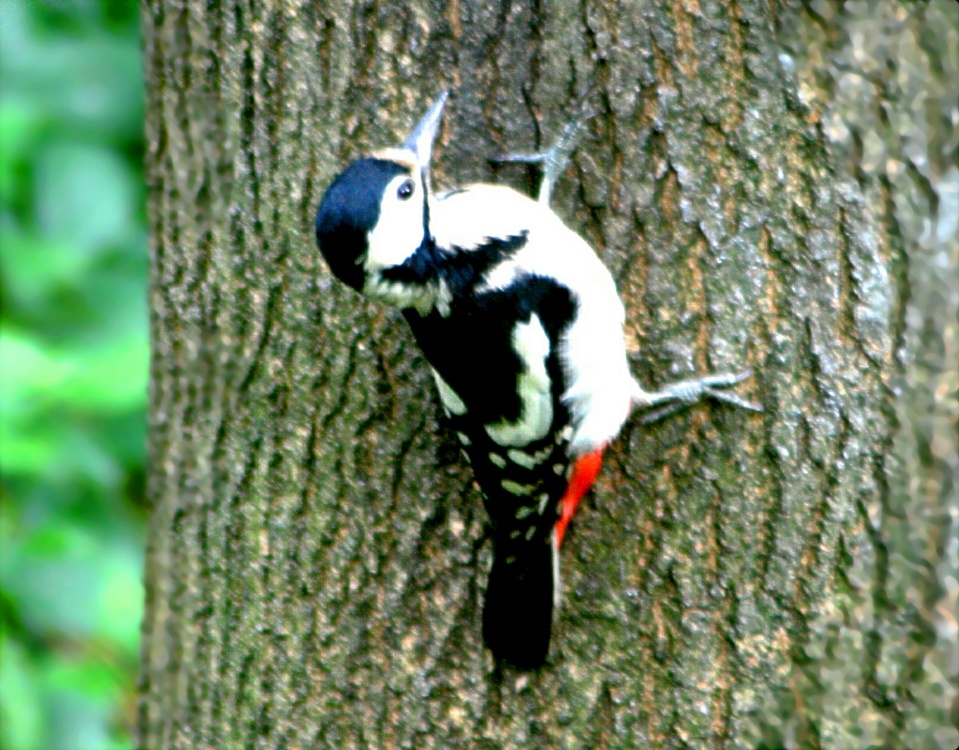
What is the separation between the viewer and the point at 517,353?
7.72 feet

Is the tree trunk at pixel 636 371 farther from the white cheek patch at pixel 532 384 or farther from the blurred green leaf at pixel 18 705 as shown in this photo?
the blurred green leaf at pixel 18 705

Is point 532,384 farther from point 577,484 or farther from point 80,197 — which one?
point 80,197

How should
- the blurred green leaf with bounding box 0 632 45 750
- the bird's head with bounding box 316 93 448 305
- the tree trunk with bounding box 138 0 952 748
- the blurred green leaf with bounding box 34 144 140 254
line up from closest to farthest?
the bird's head with bounding box 316 93 448 305
the tree trunk with bounding box 138 0 952 748
the blurred green leaf with bounding box 0 632 45 750
the blurred green leaf with bounding box 34 144 140 254

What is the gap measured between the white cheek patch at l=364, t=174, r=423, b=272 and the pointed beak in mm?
61

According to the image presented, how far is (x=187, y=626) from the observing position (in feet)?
9.16

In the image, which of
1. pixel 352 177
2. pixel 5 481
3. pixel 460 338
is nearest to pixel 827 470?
pixel 460 338

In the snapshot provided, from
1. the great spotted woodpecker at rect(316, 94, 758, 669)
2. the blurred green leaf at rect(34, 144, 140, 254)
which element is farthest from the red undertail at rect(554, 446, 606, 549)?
the blurred green leaf at rect(34, 144, 140, 254)

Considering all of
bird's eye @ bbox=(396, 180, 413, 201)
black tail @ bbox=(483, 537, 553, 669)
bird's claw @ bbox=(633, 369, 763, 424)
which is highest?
bird's eye @ bbox=(396, 180, 413, 201)

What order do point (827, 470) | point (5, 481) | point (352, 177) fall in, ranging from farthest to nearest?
point (5, 481) < point (827, 470) < point (352, 177)

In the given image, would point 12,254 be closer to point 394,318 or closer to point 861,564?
point 394,318

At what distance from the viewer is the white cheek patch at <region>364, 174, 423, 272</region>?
216 cm

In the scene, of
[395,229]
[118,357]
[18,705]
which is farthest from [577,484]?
[18,705]

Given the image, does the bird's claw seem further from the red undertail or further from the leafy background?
the leafy background

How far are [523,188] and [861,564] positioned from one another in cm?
106
